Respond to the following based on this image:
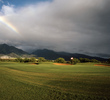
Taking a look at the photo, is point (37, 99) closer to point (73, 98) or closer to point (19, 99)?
point (19, 99)

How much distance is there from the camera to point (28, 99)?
7.54 meters

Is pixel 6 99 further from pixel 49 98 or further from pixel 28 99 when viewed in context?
pixel 49 98

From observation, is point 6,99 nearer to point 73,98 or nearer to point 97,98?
point 73,98

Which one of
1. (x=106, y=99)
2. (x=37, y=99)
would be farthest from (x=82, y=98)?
(x=37, y=99)

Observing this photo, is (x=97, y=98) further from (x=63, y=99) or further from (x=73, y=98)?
(x=63, y=99)

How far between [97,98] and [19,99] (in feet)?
22.5

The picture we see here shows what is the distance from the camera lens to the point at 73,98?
24.9ft

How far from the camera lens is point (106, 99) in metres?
7.33

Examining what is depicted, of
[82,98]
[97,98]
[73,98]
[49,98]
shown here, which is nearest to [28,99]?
[49,98]

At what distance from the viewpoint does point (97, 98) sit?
7531 millimetres

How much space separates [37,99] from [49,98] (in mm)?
1055

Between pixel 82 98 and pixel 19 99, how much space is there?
554cm

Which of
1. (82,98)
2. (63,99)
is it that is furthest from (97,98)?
(63,99)

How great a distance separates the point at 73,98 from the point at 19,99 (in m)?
4.75
